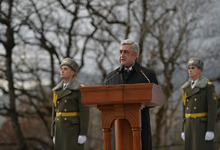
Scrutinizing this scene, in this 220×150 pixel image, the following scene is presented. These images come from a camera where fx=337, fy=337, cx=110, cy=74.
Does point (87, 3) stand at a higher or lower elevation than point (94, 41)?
higher

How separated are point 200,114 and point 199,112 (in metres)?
0.04

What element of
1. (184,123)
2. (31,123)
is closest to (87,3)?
(31,123)

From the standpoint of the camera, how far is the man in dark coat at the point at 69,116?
4.86 meters

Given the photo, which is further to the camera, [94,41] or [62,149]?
[94,41]

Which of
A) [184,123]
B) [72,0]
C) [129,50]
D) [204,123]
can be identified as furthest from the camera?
[72,0]

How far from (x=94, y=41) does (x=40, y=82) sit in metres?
2.27

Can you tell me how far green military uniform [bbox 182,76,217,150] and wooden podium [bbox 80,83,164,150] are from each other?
2.69m

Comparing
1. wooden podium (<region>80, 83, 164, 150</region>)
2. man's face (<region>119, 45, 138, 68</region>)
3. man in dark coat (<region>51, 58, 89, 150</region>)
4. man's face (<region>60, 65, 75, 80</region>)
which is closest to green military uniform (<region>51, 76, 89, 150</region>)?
man in dark coat (<region>51, 58, 89, 150</region>)

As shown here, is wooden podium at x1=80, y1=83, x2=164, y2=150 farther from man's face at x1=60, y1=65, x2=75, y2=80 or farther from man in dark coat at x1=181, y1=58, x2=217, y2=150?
man in dark coat at x1=181, y1=58, x2=217, y2=150

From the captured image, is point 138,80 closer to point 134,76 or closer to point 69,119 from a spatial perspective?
point 134,76

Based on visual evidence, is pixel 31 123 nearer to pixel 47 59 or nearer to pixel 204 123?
pixel 47 59

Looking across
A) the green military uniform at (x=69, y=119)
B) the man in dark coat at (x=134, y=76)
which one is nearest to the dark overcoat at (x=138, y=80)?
the man in dark coat at (x=134, y=76)

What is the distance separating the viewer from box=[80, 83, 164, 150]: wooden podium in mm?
2523

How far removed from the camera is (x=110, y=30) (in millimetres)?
11398
